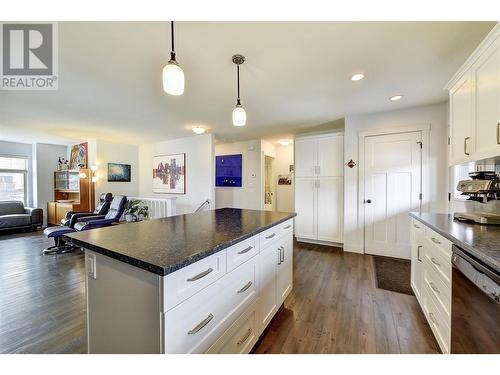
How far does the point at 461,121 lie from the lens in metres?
1.74

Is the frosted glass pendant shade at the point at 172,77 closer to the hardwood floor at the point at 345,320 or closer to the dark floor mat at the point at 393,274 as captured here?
the hardwood floor at the point at 345,320

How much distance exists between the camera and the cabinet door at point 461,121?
161 centimetres

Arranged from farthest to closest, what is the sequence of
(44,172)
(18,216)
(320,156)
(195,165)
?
(44,172) → (195,165) → (18,216) → (320,156)

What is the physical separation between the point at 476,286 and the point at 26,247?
5998mm

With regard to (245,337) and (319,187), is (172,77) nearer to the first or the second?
(245,337)

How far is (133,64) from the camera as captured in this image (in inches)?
77.3

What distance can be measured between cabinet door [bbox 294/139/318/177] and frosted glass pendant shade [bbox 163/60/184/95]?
10.8 feet

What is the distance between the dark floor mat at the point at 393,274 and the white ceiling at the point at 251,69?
7.83ft

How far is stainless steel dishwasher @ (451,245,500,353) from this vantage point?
868 mm

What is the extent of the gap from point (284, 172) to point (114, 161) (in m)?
4.90

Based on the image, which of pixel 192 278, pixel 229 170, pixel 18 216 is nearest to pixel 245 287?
pixel 192 278
